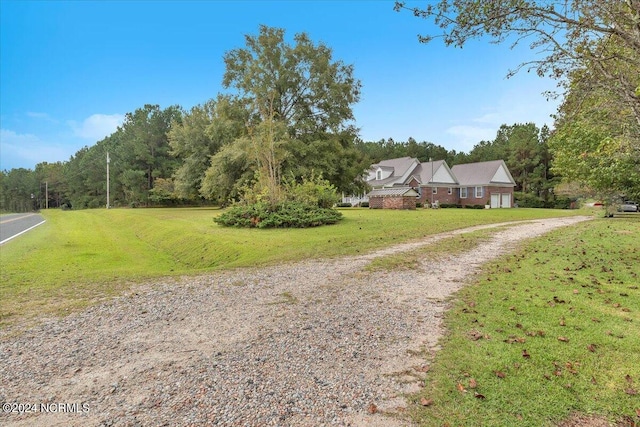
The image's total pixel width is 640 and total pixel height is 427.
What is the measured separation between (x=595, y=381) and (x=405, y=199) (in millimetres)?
27629

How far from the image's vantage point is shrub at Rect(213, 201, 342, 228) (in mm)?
16031

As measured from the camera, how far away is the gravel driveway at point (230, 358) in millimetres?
2750

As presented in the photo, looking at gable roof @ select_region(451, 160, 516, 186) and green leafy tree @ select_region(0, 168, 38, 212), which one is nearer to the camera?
gable roof @ select_region(451, 160, 516, 186)

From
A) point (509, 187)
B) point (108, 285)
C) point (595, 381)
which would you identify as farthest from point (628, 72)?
point (509, 187)

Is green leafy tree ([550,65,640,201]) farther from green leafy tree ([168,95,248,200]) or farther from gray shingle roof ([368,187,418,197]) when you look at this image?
green leafy tree ([168,95,248,200])

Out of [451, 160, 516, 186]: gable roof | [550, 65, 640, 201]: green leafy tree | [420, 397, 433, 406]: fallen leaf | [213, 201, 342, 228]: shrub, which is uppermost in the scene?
[451, 160, 516, 186]: gable roof

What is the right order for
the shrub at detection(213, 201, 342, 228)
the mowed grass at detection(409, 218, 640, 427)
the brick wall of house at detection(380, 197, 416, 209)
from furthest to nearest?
the brick wall of house at detection(380, 197, 416, 209), the shrub at detection(213, 201, 342, 228), the mowed grass at detection(409, 218, 640, 427)

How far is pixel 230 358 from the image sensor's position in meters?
3.65

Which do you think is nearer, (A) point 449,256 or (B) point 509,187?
(A) point 449,256

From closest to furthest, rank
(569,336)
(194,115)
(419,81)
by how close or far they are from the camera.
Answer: (569,336)
(419,81)
(194,115)

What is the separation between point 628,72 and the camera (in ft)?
21.5

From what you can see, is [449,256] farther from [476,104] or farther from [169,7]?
[169,7]

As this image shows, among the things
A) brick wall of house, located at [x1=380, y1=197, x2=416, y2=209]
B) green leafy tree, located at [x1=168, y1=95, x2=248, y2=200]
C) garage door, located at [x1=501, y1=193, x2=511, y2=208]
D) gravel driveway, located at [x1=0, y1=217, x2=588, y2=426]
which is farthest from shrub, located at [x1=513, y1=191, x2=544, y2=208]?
gravel driveway, located at [x1=0, y1=217, x2=588, y2=426]

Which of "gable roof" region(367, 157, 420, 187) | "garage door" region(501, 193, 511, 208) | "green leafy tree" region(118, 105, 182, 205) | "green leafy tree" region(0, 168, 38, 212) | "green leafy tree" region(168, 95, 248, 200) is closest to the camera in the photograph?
Answer: "green leafy tree" region(168, 95, 248, 200)
